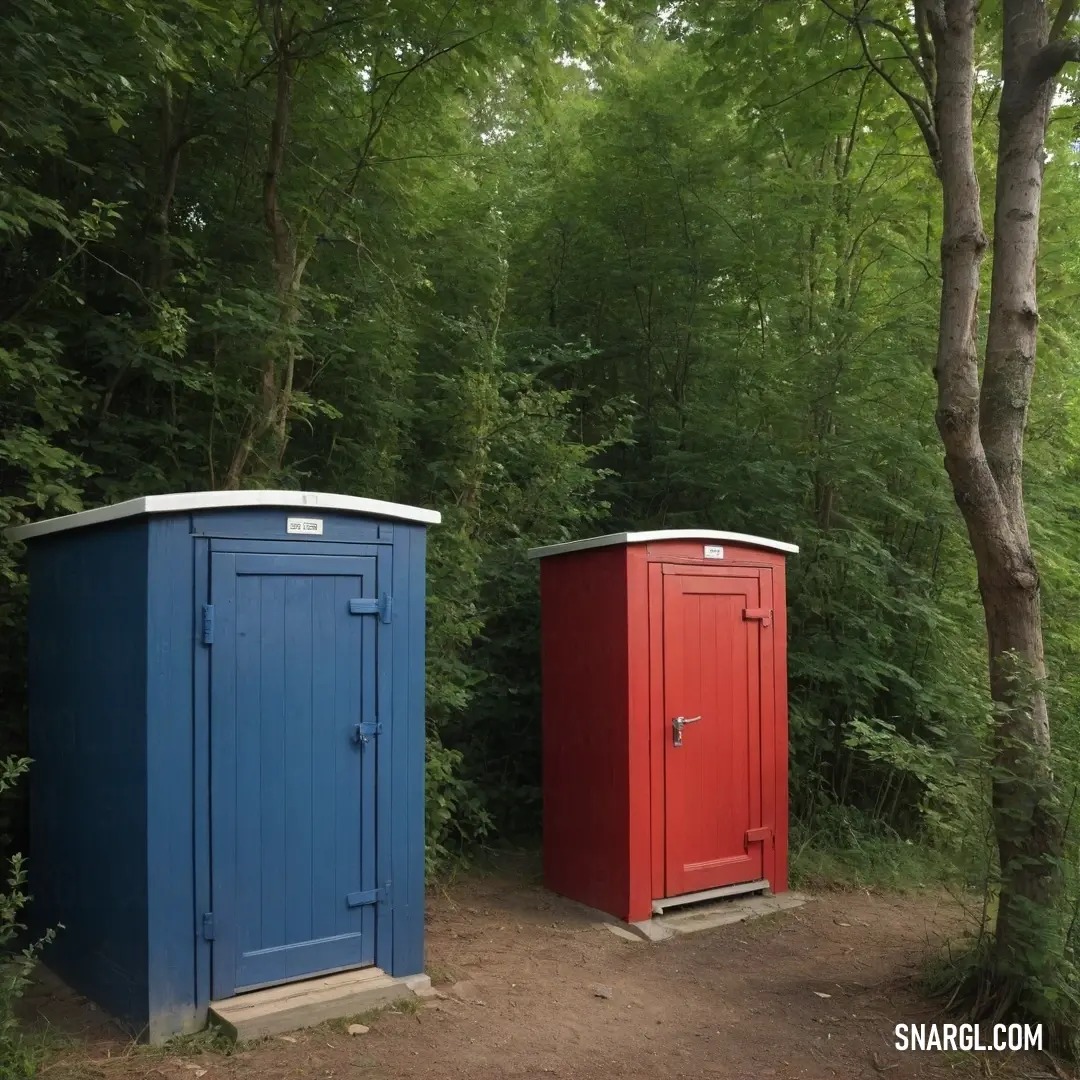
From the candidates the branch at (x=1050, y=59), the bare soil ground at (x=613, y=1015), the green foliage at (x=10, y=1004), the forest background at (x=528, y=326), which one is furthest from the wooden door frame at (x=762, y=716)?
the green foliage at (x=10, y=1004)

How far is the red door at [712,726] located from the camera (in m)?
5.89

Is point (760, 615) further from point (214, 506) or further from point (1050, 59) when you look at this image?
point (214, 506)

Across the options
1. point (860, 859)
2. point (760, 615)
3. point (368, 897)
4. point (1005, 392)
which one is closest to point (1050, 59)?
point (1005, 392)

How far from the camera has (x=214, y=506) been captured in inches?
161

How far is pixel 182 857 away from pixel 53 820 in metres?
1.19

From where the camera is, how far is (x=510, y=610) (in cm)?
745

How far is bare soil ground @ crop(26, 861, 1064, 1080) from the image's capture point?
379cm

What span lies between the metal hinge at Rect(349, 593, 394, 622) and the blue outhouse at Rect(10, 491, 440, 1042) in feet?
0.05

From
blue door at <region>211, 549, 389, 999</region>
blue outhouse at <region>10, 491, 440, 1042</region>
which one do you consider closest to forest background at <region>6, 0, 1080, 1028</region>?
blue outhouse at <region>10, 491, 440, 1042</region>

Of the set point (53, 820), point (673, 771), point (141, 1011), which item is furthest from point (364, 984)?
point (673, 771)

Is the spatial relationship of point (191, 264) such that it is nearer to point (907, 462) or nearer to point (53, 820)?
point (53, 820)

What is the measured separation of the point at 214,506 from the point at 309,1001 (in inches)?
Result: 84.6

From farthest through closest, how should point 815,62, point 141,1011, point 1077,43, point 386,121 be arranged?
point 386,121 < point 815,62 < point 1077,43 < point 141,1011

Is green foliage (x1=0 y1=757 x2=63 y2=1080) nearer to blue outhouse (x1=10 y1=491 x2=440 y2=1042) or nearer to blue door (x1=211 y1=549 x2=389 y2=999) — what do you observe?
Answer: blue outhouse (x1=10 y1=491 x2=440 y2=1042)
